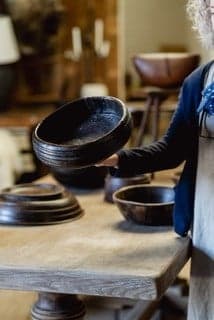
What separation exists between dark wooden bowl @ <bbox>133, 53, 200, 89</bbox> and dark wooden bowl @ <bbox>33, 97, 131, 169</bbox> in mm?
1052

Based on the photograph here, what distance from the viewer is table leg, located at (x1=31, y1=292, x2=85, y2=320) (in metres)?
1.80

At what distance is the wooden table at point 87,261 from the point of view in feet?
4.86

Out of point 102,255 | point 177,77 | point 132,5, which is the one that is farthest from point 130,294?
point 132,5

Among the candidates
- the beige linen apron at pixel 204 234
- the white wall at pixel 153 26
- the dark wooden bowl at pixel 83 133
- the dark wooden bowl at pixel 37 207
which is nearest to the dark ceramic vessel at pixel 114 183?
the dark wooden bowl at pixel 37 207

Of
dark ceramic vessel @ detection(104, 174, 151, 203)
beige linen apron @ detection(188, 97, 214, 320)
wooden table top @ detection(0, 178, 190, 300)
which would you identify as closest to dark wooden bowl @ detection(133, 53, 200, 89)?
dark ceramic vessel @ detection(104, 174, 151, 203)

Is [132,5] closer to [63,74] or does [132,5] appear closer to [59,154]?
[63,74]

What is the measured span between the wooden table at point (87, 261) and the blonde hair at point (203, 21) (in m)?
0.51

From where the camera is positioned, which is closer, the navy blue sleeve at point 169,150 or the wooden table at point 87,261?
the wooden table at point 87,261

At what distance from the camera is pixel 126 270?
1503mm

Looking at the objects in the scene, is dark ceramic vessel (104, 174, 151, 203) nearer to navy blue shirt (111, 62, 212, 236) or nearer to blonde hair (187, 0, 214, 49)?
navy blue shirt (111, 62, 212, 236)

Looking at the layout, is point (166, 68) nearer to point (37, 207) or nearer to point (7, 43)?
point (37, 207)

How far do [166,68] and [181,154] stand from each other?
44.1 inches

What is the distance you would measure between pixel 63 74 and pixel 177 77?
2.58 meters

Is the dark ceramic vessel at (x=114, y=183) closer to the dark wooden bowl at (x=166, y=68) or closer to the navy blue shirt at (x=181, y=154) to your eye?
the navy blue shirt at (x=181, y=154)
